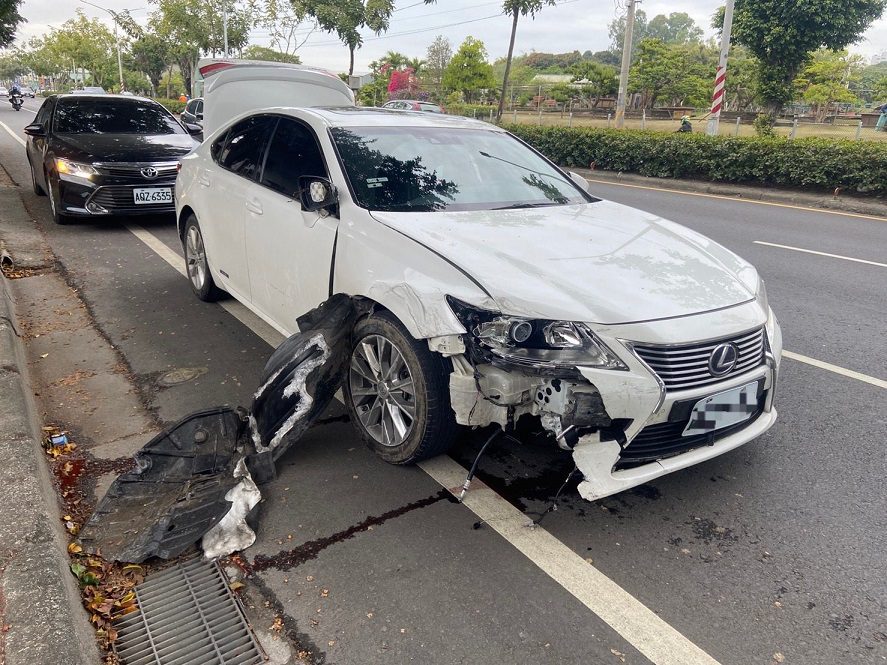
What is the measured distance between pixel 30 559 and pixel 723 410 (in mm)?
2724

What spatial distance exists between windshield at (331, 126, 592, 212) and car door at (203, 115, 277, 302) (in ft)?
2.82

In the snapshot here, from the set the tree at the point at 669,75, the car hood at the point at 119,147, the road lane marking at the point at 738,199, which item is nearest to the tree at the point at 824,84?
the tree at the point at 669,75

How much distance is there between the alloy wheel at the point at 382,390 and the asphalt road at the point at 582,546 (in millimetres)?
186

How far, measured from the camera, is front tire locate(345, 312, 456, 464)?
2932 mm

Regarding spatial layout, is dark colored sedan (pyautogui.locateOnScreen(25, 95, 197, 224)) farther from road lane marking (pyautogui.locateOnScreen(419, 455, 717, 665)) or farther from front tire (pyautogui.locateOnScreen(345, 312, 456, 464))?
road lane marking (pyautogui.locateOnScreen(419, 455, 717, 665))

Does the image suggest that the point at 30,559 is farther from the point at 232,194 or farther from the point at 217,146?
the point at 217,146

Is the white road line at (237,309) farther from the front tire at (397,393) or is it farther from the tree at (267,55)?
the tree at (267,55)

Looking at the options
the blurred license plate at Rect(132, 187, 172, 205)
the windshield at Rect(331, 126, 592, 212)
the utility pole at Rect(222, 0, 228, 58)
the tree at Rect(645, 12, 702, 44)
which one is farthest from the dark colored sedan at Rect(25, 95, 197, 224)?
the tree at Rect(645, 12, 702, 44)

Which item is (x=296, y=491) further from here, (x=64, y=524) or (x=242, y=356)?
(x=242, y=356)

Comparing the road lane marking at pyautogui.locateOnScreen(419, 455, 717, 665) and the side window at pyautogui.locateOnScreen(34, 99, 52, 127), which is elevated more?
the side window at pyautogui.locateOnScreen(34, 99, 52, 127)

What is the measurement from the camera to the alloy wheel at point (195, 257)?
5.38 m

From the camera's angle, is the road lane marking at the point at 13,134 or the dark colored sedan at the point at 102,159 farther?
the road lane marking at the point at 13,134

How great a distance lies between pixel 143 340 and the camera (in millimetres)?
4801

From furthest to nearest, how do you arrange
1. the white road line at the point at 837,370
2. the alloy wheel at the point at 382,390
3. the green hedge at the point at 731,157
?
1. the green hedge at the point at 731,157
2. the white road line at the point at 837,370
3. the alloy wheel at the point at 382,390
